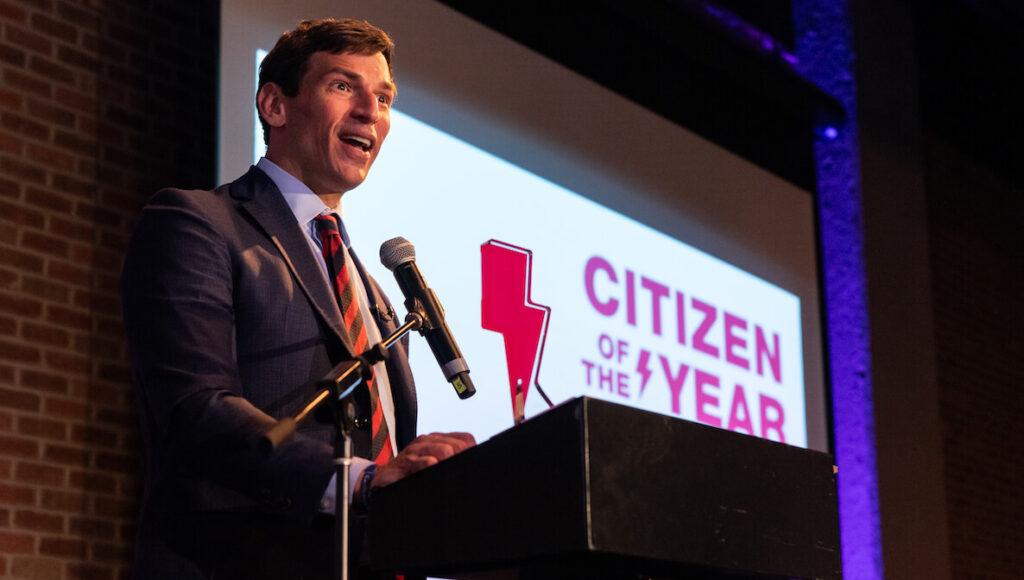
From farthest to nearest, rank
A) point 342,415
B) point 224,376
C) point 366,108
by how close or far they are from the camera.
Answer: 1. point 366,108
2. point 224,376
3. point 342,415

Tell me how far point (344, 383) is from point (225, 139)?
177cm

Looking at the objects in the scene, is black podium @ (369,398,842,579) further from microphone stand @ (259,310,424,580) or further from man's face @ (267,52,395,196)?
man's face @ (267,52,395,196)

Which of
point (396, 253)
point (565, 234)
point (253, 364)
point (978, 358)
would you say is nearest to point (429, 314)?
point (396, 253)

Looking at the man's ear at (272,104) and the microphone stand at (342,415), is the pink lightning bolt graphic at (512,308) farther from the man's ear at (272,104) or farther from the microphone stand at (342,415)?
the microphone stand at (342,415)

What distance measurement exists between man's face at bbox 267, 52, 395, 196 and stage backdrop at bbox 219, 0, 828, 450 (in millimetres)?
1014

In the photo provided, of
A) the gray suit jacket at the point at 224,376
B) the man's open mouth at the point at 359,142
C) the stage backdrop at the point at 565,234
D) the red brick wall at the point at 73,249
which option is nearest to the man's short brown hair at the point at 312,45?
the man's open mouth at the point at 359,142

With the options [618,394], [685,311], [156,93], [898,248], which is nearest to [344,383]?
[156,93]

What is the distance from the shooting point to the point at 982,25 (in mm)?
7254

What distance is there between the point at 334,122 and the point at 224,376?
608 millimetres

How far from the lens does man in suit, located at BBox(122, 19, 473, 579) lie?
5.01 ft

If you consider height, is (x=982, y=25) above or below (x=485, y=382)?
above

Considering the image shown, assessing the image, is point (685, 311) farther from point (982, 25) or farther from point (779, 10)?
point (982, 25)

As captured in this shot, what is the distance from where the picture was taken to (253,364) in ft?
5.55

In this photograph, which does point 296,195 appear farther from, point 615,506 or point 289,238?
point 615,506
